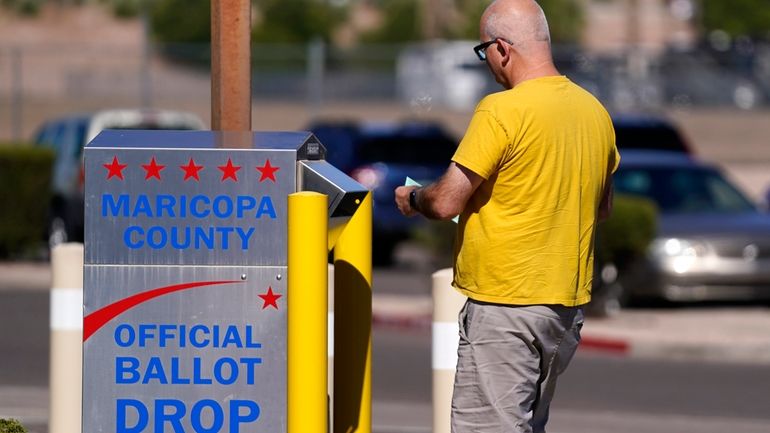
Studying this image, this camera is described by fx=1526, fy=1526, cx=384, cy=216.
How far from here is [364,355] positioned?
5402 mm

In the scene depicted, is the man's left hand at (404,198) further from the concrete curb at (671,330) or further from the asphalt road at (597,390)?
the concrete curb at (671,330)

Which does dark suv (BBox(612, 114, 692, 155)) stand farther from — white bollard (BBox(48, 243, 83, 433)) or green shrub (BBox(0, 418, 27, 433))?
green shrub (BBox(0, 418, 27, 433))

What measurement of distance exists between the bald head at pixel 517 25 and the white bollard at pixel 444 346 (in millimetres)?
1525

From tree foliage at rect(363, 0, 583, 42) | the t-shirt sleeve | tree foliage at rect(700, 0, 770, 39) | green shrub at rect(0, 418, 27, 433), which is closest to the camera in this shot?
the t-shirt sleeve

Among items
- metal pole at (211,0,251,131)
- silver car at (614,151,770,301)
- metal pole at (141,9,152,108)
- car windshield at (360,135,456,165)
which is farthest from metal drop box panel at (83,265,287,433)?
metal pole at (141,9,152,108)

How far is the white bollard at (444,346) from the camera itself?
618cm

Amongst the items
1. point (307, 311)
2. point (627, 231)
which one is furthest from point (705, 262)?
point (307, 311)

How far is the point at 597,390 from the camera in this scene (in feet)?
33.6

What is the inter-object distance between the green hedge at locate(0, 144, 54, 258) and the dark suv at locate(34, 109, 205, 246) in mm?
307

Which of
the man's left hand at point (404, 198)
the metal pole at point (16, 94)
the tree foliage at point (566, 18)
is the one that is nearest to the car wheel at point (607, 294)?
the man's left hand at point (404, 198)

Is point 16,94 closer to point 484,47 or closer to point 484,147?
point 484,47

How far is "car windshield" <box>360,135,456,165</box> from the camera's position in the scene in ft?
63.9

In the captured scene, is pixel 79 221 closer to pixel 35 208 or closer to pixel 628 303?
pixel 35 208

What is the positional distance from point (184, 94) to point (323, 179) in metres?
34.9
